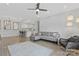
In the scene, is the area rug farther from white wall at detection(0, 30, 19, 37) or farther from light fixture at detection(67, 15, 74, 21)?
light fixture at detection(67, 15, 74, 21)

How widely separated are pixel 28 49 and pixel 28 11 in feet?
1.73

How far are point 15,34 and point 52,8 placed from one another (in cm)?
62

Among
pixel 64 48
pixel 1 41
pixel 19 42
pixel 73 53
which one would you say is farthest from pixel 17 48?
pixel 73 53

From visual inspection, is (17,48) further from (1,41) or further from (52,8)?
(52,8)

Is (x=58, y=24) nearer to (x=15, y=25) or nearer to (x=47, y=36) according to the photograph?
(x=47, y=36)

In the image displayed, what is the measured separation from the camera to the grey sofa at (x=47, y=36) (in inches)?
77.6

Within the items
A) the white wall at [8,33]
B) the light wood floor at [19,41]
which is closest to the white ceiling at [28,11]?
the white wall at [8,33]

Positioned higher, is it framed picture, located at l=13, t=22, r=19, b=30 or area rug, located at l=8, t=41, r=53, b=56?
framed picture, located at l=13, t=22, r=19, b=30

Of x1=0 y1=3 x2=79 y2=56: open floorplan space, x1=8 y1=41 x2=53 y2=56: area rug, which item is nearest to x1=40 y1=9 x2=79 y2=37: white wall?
x1=0 y1=3 x2=79 y2=56: open floorplan space

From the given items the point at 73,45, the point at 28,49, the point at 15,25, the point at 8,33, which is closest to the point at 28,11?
the point at 15,25

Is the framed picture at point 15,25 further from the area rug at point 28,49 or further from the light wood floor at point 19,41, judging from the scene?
the area rug at point 28,49

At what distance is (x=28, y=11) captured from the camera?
195 cm

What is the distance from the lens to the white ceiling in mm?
1941

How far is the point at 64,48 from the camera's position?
194cm
